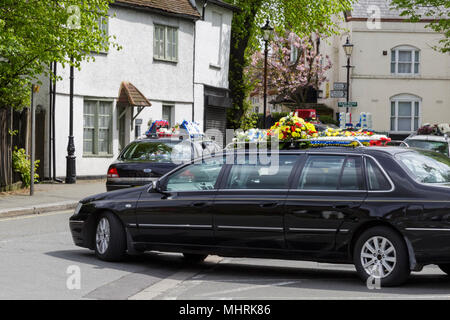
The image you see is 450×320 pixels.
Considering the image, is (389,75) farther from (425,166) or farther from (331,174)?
(331,174)

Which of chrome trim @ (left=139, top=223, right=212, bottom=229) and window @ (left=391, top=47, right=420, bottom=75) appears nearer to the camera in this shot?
chrome trim @ (left=139, top=223, right=212, bottom=229)

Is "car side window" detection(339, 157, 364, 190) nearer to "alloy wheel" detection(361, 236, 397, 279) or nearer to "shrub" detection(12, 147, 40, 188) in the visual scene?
"alloy wheel" detection(361, 236, 397, 279)

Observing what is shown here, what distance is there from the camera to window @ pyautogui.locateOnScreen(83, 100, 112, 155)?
27.3 metres

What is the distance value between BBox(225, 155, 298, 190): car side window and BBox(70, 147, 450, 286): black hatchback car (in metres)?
0.01

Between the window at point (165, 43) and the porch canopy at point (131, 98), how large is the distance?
2.15 metres

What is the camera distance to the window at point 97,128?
89.7 feet

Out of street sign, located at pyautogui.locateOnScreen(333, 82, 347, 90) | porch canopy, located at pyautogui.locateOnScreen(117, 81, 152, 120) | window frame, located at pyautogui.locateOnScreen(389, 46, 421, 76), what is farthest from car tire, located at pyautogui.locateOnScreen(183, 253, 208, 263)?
window frame, located at pyautogui.locateOnScreen(389, 46, 421, 76)

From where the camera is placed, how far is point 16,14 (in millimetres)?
18312

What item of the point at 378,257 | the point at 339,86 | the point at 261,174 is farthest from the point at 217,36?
the point at 378,257

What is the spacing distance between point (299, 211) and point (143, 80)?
21.3 metres

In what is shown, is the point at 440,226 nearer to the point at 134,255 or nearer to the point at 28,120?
the point at 134,255

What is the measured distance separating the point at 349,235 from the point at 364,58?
4367 centimetres

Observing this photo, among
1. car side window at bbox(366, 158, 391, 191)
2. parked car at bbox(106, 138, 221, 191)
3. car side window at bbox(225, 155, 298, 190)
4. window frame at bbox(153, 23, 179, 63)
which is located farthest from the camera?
window frame at bbox(153, 23, 179, 63)

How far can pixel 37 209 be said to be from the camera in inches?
683
